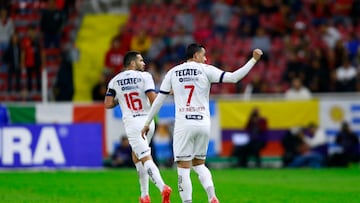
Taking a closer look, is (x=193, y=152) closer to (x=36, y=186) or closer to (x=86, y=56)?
(x=36, y=186)

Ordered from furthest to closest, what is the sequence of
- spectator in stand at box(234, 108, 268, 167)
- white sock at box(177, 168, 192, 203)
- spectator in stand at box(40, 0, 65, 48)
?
spectator in stand at box(40, 0, 65, 48) < spectator in stand at box(234, 108, 268, 167) < white sock at box(177, 168, 192, 203)

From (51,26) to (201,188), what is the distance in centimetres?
1224

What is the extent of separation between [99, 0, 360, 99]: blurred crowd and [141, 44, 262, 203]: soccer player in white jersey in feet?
46.3

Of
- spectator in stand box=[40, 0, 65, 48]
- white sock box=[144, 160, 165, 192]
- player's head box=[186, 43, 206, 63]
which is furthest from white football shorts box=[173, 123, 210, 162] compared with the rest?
spectator in stand box=[40, 0, 65, 48]

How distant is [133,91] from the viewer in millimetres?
15648

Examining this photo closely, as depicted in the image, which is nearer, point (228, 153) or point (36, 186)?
point (36, 186)

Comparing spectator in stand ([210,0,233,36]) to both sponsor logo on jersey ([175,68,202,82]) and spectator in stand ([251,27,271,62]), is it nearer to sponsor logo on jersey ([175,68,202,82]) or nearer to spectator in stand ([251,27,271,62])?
spectator in stand ([251,27,271,62])

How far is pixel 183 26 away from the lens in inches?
1265

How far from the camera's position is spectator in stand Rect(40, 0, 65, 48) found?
3066 centimetres

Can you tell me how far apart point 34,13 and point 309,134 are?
973 centimetres

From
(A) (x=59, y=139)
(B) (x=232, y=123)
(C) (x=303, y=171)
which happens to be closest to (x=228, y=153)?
(B) (x=232, y=123)

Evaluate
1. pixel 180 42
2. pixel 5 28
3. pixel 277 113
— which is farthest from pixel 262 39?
pixel 5 28

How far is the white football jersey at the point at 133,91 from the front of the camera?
1565cm

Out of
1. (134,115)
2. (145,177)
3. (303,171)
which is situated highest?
(134,115)
